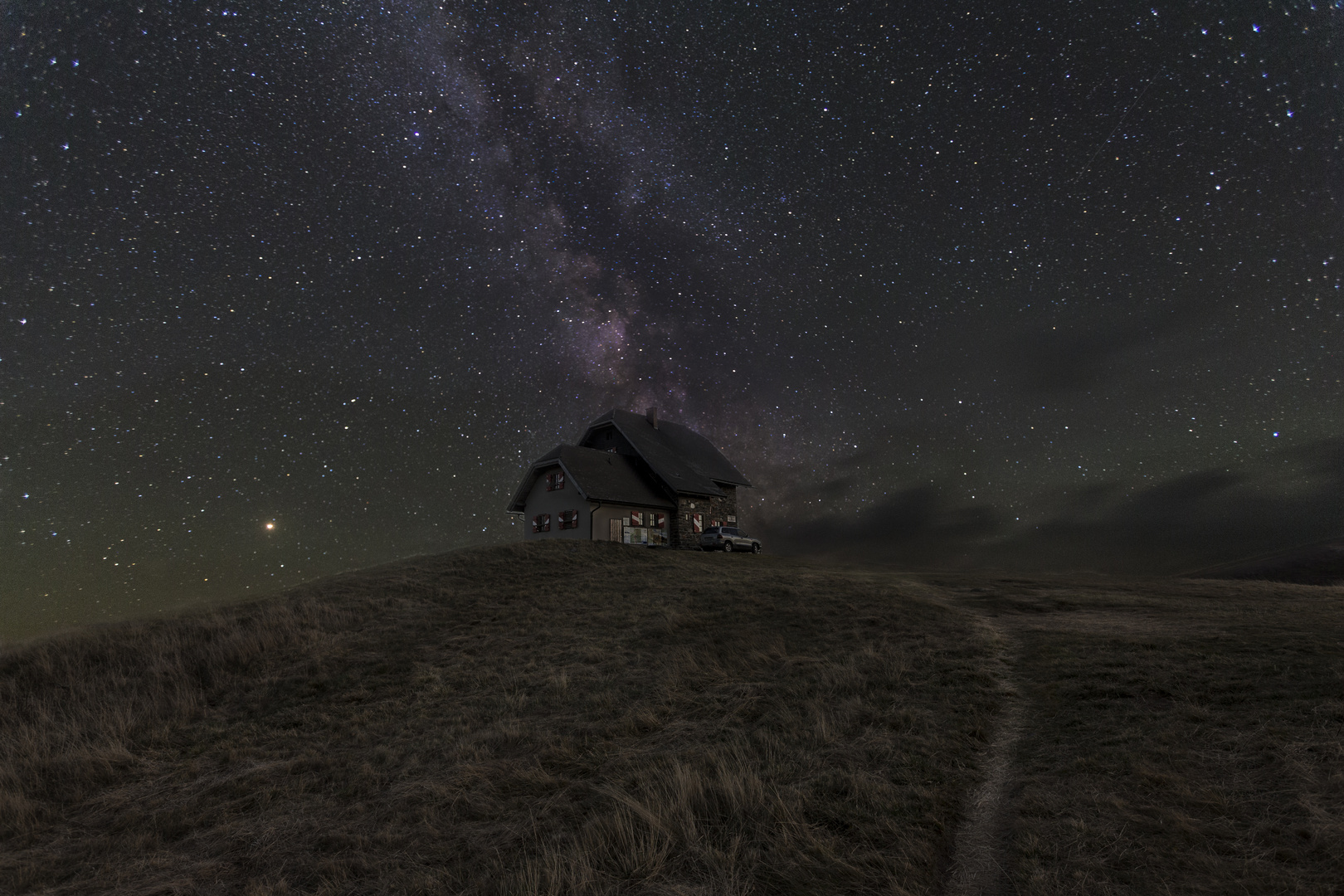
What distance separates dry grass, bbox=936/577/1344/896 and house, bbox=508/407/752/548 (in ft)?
78.4

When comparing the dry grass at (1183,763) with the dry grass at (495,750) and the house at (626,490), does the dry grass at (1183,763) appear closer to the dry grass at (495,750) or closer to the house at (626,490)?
the dry grass at (495,750)

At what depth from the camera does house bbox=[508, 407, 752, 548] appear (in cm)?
3378

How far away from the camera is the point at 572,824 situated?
6.68m

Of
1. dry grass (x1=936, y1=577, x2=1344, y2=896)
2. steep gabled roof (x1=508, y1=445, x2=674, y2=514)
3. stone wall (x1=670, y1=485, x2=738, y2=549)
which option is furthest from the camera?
stone wall (x1=670, y1=485, x2=738, y2=549)

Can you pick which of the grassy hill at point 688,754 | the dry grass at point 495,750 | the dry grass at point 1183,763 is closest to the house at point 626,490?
the dry grass at point 495,750

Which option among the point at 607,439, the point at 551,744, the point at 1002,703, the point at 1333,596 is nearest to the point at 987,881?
the point at 1002,703

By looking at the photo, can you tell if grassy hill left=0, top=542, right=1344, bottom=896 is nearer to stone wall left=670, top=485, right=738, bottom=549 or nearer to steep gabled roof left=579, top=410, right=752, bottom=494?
stone wall left=670, top=485, right=738, bottom=549

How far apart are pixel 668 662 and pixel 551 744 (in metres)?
4.22

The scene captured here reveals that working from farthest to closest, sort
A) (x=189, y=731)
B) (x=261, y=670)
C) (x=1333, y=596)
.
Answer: (x=1333, y=596) → (x=261, y=670) → (x=189, y=731)

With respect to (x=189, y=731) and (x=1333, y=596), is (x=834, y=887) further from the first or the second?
(x=1333, y=596)

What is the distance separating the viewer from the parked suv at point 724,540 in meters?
35.8

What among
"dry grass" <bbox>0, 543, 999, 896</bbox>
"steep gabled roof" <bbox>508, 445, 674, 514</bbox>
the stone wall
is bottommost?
"dry grass" <bbox>0, 543, 999, 896</bbox>

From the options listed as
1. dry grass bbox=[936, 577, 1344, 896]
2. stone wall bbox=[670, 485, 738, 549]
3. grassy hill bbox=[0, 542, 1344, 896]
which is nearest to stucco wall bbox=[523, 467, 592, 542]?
stone wall bbox=[670, 485, 738, 549]

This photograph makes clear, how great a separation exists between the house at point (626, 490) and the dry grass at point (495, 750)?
16038mm
